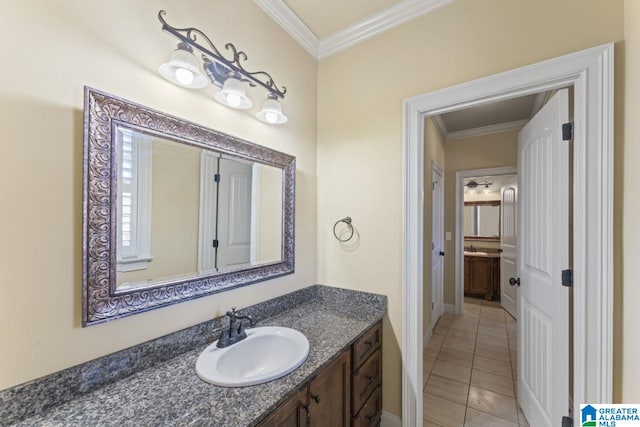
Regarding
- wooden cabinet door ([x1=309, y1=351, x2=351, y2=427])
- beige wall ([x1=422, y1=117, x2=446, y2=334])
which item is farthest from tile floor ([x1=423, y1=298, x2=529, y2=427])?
wooden cabinet door ([x1=309, y1=351, x2=351, y2=427])

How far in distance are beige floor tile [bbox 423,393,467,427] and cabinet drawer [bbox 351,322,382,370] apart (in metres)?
0.76

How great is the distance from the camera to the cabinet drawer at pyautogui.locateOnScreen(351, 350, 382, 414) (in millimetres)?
1422

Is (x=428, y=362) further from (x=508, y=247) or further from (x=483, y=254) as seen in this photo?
(x=483, y=254)

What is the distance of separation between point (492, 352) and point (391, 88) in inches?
113

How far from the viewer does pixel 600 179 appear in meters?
1.19

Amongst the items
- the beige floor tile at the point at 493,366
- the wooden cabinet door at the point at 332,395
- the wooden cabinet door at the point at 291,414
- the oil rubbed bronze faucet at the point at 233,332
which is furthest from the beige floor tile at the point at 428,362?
the oil rubbed bronze faucet at the point at 233,332

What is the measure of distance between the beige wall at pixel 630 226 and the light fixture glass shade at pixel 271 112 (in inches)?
63.8

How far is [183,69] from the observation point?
43.4 inches

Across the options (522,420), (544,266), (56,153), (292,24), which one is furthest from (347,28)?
(522,420)

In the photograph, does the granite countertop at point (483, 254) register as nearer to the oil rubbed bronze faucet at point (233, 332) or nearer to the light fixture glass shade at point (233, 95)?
the oil rubbed bronze faucet at point (233, 332)

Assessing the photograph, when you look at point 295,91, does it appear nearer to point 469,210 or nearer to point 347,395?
point 347,395

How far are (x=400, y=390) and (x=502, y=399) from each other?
1040mm

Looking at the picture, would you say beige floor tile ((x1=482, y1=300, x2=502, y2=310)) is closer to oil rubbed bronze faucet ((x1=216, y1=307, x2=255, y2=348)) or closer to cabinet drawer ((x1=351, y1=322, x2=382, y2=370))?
cabinet drawer ((x1=351, y1=322, x2=382, y2=370))

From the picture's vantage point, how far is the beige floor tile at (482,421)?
1.81 meters
